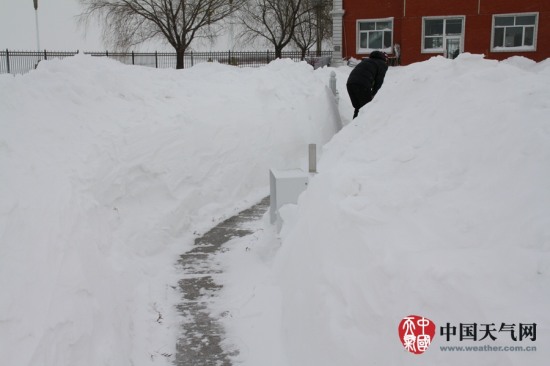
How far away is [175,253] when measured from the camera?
696 cm

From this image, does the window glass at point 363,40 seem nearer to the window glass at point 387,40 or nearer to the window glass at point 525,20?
the window glass at point 387,40

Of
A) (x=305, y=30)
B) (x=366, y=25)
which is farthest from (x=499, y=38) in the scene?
(x=305, y=30)

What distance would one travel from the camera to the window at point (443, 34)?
2447 cm

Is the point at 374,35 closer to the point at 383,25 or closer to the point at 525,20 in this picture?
the point at 383,25

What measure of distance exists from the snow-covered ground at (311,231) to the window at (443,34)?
61.3ft

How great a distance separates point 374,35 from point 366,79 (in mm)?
16836

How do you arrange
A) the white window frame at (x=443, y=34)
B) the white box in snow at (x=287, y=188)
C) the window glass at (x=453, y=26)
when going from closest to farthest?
Result: the white box in snow at (x=287, y=188)
the white window frame at (x=443, y=34)
the window glass at (x=453, y=26)

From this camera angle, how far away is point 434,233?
12.5 feet

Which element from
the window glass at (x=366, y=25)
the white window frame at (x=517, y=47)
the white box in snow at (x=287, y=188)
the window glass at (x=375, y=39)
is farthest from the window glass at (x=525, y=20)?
the white box in snow at (x=287, y=188)

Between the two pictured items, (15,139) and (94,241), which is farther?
(15,139)

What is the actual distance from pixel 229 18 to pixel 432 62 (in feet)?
68.8

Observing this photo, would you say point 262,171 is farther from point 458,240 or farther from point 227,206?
point 458,240

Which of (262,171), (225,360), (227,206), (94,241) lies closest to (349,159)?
(225,360)

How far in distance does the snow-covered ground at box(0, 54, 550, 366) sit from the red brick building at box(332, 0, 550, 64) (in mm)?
18632
